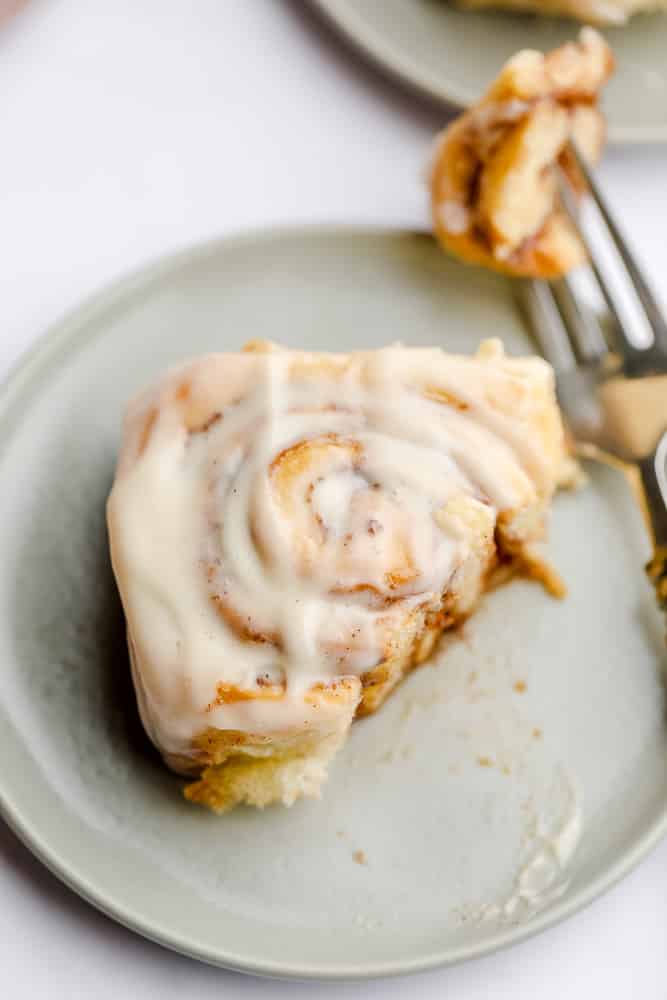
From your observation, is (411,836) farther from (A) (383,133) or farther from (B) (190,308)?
(A) (383,133)

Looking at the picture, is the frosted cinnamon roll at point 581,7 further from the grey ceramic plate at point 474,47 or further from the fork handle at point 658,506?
the fork handle at point 658,506

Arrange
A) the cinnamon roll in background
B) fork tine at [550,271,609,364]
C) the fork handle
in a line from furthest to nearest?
fork tine at [550,271,609,364], the fork handle, the cinnamon roll in background

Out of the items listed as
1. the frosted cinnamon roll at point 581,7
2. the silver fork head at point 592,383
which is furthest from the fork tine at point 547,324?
the frosted cinnamon roll at point 581,7

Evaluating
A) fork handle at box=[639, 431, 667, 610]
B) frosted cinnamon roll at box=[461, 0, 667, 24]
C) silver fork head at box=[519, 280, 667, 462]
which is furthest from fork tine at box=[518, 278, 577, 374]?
frosted cinnamon roll at box=[461, 0, 667, 24]

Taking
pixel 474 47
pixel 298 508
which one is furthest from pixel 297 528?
pixel 474 47

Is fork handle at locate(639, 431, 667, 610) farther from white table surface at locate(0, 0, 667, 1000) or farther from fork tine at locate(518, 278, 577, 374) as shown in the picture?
white table surface at locate(0, 0, 667, 1000)

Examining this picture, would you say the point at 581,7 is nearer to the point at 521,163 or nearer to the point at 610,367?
the point at 521,163

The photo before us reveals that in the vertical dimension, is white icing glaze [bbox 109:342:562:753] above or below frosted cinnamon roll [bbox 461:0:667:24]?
below
